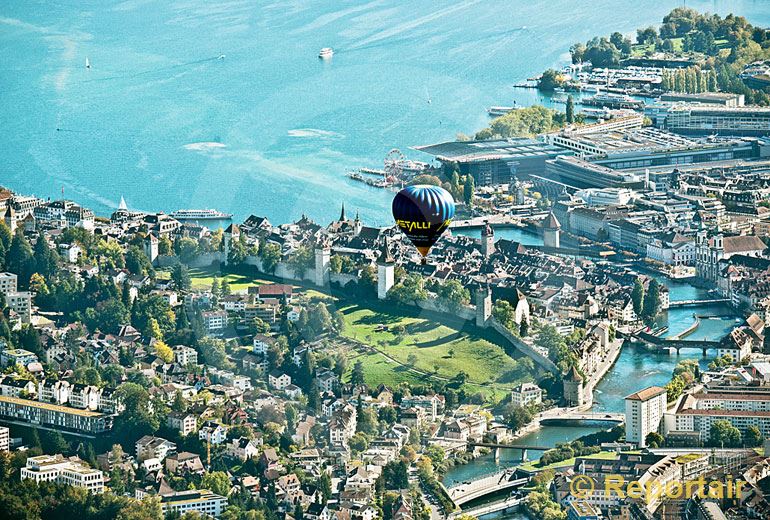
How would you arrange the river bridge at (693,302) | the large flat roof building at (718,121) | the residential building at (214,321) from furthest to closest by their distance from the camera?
1. the large flat roof building at (718,121)
2. the river bridge at (693,302)
3. the residential building at (214,321)

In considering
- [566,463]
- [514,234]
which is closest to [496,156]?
[514,234]

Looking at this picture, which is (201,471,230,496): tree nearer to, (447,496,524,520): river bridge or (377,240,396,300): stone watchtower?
(447,496,524,520): river bridge

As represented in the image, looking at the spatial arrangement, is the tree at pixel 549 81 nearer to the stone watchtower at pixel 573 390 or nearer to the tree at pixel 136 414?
the stone watchtower at pixel 573 390

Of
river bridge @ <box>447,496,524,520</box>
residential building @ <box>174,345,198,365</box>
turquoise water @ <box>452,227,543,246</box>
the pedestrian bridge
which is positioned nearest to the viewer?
river bridge @ <box>447,496,524,520</box>

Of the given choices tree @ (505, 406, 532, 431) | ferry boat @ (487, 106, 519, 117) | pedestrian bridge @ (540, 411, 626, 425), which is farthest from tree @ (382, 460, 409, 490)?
ferry boat @ (487, 106, 519, 117)

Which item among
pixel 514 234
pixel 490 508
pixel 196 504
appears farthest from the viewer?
pixel 514 234

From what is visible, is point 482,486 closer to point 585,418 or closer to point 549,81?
point 585,418

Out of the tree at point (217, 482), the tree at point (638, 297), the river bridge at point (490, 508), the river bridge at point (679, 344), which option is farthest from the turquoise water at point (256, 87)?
the river bridge at point (490, 508)
